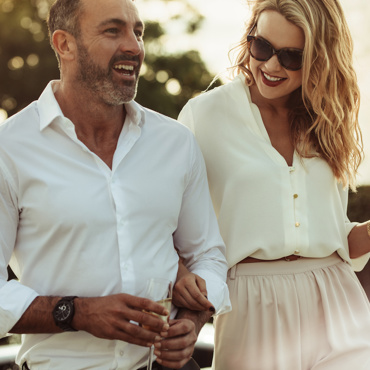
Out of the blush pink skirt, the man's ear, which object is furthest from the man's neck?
the blush pink skirt

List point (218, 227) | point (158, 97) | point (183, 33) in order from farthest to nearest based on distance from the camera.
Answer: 1. point (183, 33)
2. point (158, 97)
3. point (218, 227)

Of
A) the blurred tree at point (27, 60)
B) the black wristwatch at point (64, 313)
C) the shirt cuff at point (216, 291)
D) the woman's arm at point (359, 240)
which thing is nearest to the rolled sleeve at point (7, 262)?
the black wristwatch at point (64, 313)

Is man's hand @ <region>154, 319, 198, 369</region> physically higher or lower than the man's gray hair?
lower

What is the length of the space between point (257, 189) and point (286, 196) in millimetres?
158

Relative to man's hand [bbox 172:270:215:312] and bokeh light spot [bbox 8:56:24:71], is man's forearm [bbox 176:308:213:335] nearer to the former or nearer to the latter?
man's hand [bbox 172:270:215:312]

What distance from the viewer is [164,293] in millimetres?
2969

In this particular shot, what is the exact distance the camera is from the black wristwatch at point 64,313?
9.48 ft

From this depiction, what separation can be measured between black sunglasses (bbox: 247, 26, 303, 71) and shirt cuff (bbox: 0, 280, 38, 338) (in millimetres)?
1663

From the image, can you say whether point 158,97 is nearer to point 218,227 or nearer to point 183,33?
point 183,33

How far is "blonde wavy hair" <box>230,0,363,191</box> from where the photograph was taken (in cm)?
367

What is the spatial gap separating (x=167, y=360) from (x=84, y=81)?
4.29 feet

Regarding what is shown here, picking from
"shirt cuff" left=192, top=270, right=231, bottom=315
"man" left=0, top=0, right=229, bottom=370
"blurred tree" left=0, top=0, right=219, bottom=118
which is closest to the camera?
"man" left=0, top=0, right=229, bottom=370

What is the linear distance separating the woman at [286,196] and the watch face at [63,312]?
0.99 metres

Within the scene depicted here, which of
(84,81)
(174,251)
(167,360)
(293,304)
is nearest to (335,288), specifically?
(293,304)
